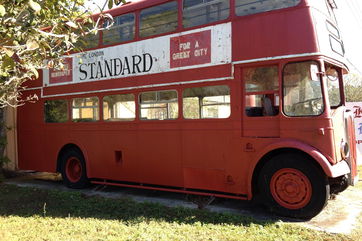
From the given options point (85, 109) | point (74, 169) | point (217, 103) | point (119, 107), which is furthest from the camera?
point (74, 169)

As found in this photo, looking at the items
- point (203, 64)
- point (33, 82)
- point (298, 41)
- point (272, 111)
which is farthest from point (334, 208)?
point (33, 82)

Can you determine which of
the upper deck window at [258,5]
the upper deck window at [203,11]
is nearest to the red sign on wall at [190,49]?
the upper deck window at [203,11]

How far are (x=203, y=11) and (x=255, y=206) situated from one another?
138 inches

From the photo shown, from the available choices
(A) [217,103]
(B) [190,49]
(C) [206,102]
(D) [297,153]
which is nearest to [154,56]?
(B) [190,49]

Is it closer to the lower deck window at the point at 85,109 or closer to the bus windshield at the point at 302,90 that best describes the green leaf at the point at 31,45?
the bus windshield at the point at 302,90

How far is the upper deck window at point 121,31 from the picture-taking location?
7477 millimetres

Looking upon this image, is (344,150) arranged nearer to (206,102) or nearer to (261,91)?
(261,91)

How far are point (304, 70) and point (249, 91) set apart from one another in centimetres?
89

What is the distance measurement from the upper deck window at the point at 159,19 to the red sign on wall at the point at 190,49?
317 mm

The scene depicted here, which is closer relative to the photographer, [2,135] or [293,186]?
[293,186]

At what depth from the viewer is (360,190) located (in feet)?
24.1

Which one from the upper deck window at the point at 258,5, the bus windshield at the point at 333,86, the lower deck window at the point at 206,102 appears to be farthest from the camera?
the lower deck window at the point at 206,102

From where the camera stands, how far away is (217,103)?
6250mm

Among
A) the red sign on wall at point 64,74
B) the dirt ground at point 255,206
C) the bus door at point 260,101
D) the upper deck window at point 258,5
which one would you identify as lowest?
the dirt ground at point 255,206
